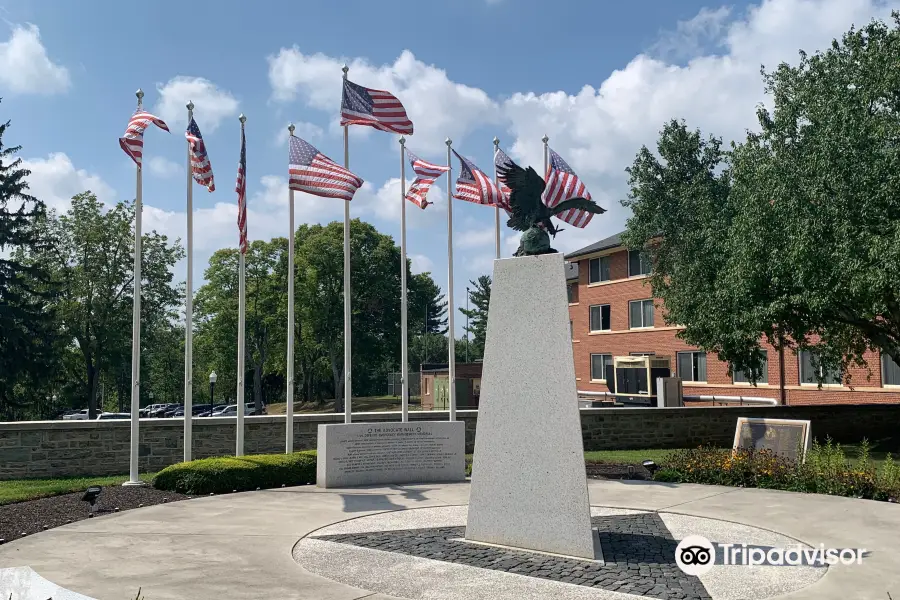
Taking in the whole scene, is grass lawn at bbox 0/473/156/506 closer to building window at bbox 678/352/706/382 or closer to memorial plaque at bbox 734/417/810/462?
memorial plaque at bbox 734/417/810/462

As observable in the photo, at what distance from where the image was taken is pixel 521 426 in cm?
960

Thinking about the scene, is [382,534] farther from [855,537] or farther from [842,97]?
[842,97]

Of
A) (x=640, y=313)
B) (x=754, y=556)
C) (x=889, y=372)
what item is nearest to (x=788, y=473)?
(x=754, y=556)

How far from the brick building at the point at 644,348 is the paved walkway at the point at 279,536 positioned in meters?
21.4

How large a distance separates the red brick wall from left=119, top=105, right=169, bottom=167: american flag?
17.7 m

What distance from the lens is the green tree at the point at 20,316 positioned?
39688 mm

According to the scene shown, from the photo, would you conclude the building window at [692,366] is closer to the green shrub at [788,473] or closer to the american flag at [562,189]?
the green shrub at [788,473]

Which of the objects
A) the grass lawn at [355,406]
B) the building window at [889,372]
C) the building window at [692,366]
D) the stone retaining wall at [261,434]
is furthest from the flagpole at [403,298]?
the grass lawn at [355,406]

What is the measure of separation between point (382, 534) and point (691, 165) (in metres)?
25.5

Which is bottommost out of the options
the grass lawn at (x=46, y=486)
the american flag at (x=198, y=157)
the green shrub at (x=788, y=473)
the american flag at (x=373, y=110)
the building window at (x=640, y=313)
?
A: the grass lawn at (x=46, y=486)

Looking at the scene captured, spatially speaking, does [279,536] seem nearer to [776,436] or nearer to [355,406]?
A: [776,436]

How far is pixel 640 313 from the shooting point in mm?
45844

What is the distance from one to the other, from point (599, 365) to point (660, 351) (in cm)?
658

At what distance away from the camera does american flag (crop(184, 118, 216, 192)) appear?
15477 millimetres
